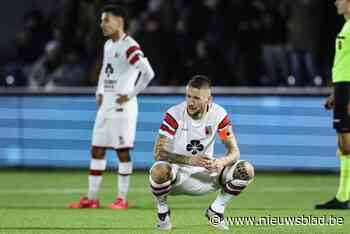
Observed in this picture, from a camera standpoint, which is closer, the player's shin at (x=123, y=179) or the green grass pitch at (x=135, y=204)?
the green grass pitch at (x=135, y=204)

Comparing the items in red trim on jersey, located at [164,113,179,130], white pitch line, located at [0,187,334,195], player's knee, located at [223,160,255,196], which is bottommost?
white pitch line, located at [0,187,334,195]

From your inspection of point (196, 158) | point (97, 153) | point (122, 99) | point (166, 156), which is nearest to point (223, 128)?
point (196, 158)

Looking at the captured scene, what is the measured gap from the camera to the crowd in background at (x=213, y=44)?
693 inches

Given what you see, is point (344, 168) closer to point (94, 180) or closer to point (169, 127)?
point (94, 180)

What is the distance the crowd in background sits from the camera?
17.6 m

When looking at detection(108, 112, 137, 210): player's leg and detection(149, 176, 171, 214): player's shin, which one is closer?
detection(149, 176, 171, 214): player's shin

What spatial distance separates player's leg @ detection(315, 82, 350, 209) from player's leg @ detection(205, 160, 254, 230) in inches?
90.0

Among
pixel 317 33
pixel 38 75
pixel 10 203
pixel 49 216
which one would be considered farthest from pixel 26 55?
pixel 49 216

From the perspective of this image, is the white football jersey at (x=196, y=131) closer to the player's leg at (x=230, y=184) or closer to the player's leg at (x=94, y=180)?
the player's leg at (x=230, y=184)

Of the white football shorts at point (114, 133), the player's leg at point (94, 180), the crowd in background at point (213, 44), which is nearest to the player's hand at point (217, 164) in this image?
the player's leg at point (94, 180)

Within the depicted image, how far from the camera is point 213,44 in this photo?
1809cm

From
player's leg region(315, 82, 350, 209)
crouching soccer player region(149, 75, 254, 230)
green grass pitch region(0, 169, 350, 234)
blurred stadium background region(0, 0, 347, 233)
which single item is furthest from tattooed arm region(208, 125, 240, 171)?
blurred stadium background region(0, 0, 347, 233)

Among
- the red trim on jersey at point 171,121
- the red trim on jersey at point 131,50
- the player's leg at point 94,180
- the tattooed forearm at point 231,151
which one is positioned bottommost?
the player's leg at point 94,180

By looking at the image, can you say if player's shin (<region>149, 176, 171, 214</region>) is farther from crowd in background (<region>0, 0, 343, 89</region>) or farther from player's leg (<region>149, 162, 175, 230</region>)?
crowd in background (<region>0, 0, 343, 89</region>)
